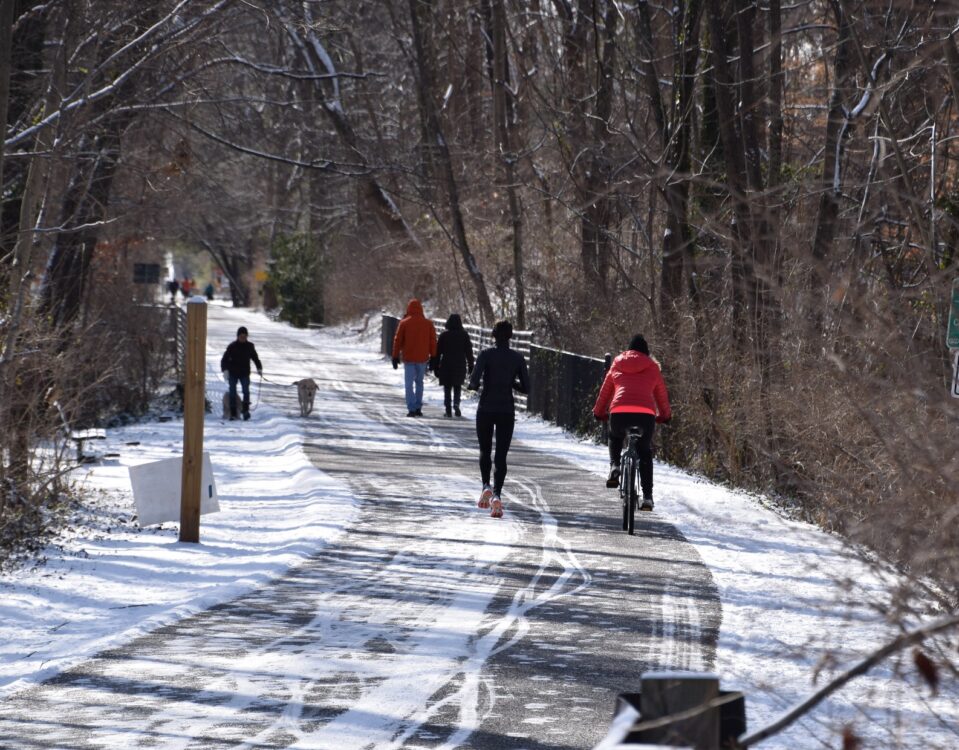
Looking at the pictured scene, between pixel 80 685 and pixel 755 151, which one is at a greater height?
pixel 755 151

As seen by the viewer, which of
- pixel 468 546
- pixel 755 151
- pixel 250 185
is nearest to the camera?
pixel 468 546

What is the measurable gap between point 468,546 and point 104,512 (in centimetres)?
425

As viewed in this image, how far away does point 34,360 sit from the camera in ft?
41.0

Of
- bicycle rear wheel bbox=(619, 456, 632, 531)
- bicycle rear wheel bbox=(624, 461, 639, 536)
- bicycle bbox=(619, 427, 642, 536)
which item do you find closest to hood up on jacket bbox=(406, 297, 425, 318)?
bicycle bbox=(619, 427, 642, 536)

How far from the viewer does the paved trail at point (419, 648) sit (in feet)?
21.5

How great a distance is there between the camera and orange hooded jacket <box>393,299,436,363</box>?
24812 mm

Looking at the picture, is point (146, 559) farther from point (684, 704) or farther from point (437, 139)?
point (437, 139)

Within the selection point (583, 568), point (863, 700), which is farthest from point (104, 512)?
point (863, 700)

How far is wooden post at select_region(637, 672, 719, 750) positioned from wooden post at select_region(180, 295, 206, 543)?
9352 millimetres

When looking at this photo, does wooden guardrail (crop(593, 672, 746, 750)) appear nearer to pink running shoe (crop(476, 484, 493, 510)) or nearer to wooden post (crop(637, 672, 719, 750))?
wooden post (crop(637, 672, 719, 750))

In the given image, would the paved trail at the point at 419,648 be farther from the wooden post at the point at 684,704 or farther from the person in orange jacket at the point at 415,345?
the person in orange jacket at the point at 415,345

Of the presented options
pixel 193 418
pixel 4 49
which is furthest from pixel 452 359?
pixel 4 49

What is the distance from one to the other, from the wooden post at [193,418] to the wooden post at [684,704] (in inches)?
368

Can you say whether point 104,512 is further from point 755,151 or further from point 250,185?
point 250,185
